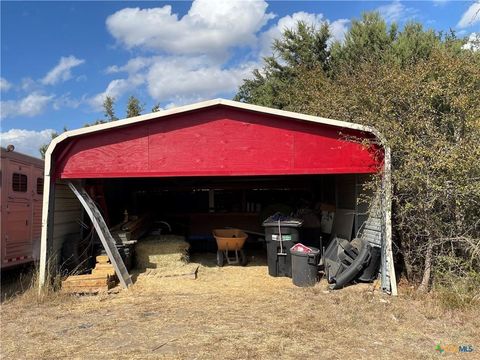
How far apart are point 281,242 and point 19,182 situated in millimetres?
5364

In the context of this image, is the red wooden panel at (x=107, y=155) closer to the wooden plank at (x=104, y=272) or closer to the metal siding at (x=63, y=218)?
the metal siding at (x=63, y=218)

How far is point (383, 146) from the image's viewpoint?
8109 mm

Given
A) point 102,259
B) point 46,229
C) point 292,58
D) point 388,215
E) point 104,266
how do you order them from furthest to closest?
point 292,58
point 102,259
point 104,266
point 46,229
point 388,215

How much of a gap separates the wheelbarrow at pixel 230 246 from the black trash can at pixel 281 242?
1.42 m

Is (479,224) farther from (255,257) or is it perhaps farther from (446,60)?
(255,257)

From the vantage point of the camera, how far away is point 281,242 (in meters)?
9.40

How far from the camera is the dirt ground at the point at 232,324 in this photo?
545cm

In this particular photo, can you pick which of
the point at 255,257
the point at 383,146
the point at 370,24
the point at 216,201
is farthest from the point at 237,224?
the point at 370,24

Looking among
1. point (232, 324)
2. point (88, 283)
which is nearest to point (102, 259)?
point (88, 283)

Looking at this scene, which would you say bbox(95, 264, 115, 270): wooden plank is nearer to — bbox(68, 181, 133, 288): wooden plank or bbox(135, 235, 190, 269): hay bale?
bbox(68, 181, 133, 288): wooden plank

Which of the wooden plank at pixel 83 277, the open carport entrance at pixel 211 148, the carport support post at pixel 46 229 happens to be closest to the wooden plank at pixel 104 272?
the wooden plank at pixel 83 277

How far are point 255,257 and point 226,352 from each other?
7.05 meters

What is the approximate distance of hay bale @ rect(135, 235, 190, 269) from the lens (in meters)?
10.2

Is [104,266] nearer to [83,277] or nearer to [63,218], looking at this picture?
[83,277]
